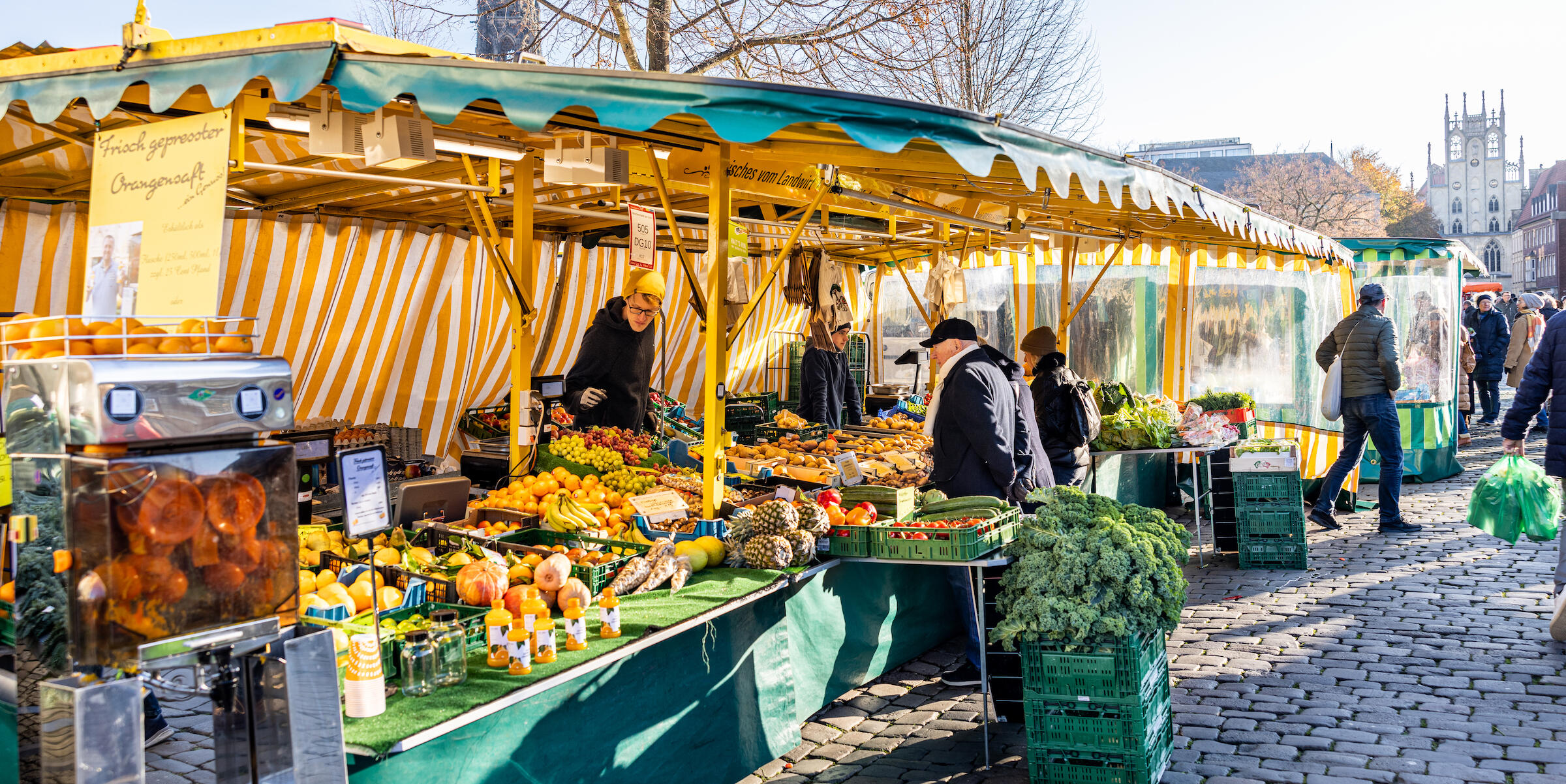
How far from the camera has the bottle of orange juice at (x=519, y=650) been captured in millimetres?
3307

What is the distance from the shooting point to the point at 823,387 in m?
11.5

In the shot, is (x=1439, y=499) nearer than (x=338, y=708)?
No

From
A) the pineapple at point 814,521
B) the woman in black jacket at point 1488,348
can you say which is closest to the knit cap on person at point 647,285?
the pineapple at point 814,521

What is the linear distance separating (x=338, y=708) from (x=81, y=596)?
60 centimetres

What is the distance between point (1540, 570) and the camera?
802cm

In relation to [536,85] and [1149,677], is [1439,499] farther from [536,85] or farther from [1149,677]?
[536,85]

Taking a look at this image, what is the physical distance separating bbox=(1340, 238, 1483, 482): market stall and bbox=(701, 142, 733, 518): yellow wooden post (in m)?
9.98

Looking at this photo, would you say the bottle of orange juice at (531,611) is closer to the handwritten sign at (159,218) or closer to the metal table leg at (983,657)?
the handwritten sign at (159,218)

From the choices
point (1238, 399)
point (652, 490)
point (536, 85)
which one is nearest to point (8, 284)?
point (652, 490)

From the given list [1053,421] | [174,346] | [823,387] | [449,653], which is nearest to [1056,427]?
[1053,421]

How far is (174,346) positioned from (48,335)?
0.38 metres

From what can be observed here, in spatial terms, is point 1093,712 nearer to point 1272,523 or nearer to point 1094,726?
point 1094,726

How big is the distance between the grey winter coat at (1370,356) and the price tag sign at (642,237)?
6.91 m

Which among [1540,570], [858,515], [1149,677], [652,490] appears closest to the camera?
[1149,677]
